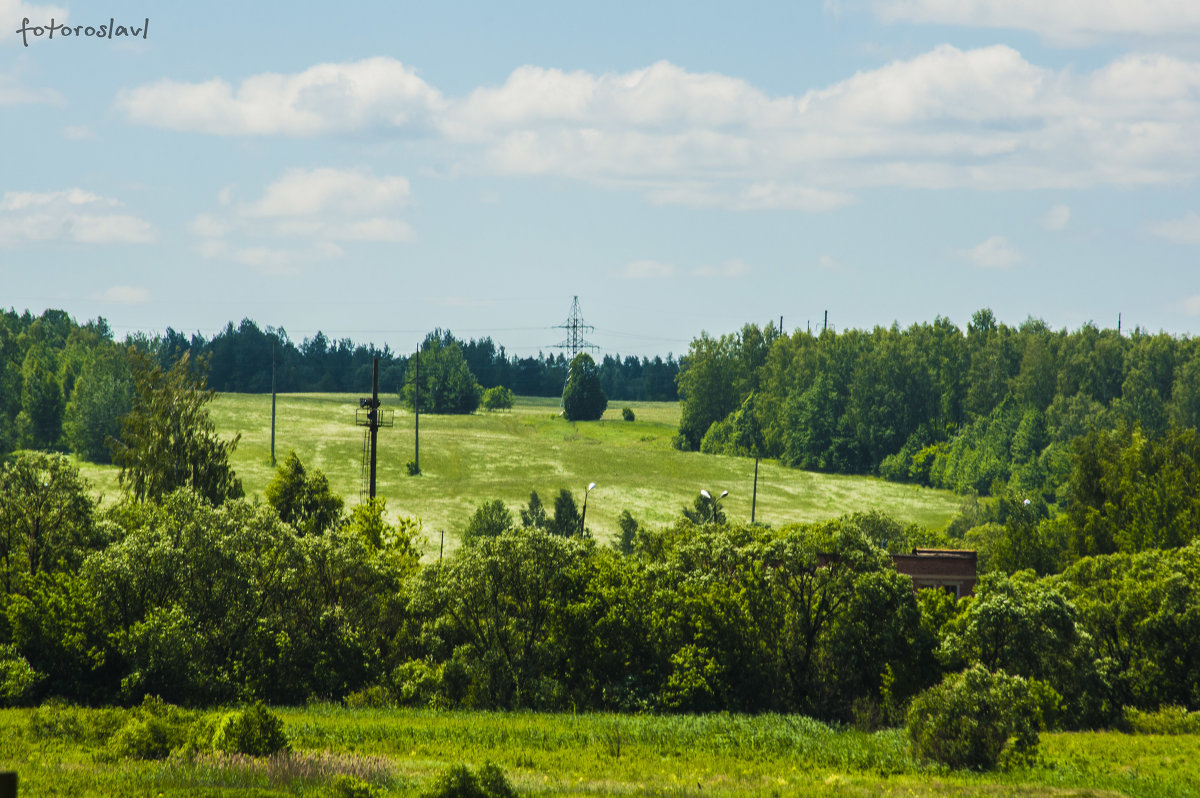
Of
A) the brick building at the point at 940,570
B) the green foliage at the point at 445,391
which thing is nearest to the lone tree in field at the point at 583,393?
the green foliage at the point at 445,391

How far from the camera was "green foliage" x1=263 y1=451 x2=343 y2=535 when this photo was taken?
52.8 m

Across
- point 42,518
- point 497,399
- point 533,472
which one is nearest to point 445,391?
point 497,399

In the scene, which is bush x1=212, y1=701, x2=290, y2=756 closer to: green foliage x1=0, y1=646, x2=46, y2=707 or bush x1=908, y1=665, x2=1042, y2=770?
green foliage x1=0, y1=646, x2=46, y2=707

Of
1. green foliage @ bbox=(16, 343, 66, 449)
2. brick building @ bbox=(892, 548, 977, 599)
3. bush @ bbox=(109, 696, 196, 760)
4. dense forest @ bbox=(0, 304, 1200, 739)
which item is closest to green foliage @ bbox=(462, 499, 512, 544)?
dense forest @ bbox=(0, 304, 1200, 739)

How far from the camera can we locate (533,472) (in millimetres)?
115062

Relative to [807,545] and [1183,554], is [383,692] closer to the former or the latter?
[807,545]

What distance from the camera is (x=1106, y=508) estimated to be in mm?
68500

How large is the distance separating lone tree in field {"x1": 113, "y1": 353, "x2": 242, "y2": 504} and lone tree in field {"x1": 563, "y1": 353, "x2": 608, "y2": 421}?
10754 centimetres

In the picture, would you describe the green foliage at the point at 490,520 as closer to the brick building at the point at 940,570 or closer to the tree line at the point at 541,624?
the brick building at the point at 940,570

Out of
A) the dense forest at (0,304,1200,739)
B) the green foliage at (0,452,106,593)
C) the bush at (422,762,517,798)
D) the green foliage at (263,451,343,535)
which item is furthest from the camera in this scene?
the green foliage at (263,451,343,535)

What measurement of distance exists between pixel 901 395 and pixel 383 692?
404 ft

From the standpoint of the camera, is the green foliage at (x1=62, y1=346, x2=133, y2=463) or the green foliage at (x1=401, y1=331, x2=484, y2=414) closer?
the green foliage at (x1=62, y1=346, x2=133, y2=463)

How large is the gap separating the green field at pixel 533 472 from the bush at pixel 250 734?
54786mm

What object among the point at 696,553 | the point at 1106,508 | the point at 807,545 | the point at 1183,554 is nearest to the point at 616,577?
the point at 696,553
